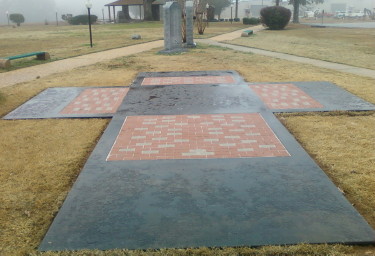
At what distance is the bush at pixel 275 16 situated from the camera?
31.9m

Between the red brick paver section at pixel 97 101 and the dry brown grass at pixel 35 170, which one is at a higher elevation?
the red brick paver section at pixel 97 101

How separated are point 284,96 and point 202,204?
4.91 meters

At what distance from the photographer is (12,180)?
14.0ft

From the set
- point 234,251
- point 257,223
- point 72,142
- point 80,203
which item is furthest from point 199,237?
point 72,142

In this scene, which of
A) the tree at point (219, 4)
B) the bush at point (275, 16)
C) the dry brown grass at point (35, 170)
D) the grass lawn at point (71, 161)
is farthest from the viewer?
the tree at point (219, 4)

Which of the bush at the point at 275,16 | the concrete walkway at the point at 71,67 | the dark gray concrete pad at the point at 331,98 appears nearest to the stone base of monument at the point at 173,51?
the concrete walkway at the point at 71,67

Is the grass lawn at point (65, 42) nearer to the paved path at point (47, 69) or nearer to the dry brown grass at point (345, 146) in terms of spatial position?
the paved path at point (47, 69)

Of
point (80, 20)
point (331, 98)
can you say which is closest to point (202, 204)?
point (331, 98)

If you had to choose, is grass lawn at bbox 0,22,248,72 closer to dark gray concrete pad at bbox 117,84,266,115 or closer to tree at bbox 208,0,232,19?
dark gray concrete pad at bbox 117,84,266,115

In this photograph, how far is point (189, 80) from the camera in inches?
384

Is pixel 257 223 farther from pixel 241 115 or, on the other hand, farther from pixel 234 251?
pixel 241 115

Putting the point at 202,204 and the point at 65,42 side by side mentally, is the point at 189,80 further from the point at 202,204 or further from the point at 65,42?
the point at 65,42

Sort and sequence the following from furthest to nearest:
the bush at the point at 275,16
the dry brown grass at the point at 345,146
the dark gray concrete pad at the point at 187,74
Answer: the bush at the point at 275,16 < the dark gray concrete pad at the point at 187,74 < the dry brown grass at the point at 345,146

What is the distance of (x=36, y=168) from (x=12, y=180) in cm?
36
